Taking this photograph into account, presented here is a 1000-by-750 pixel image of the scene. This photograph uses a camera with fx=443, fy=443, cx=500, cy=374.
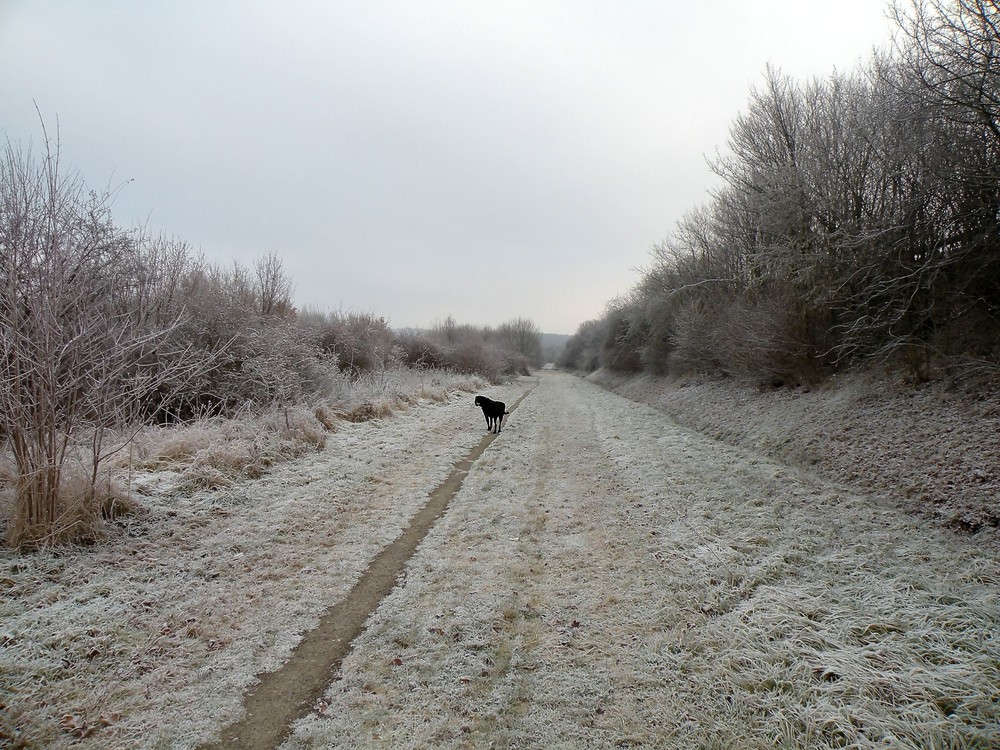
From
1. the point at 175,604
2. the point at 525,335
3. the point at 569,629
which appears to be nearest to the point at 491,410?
the point at 569,629

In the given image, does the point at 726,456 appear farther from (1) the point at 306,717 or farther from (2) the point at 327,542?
(1) the point at 306,717

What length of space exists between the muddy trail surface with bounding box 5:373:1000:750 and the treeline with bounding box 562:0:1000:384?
4.69 metres

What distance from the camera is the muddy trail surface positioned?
102 inches

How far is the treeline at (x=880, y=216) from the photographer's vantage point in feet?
22.4

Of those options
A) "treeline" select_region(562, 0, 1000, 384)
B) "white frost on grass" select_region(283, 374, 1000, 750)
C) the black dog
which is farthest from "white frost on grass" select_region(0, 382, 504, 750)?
"treeline" select_region(562, 0, 1000, 384)

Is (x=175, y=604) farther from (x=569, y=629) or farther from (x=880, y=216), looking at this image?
(x=880, y=216)

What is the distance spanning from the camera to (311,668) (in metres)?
3.15

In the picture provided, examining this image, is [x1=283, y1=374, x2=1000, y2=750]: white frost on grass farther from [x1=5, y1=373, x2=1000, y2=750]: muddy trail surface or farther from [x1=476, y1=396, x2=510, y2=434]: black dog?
[x1=476, y1=396, x2=510, y2=434]: black dog

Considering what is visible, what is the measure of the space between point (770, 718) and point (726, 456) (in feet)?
23.7

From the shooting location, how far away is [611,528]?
19.1ft

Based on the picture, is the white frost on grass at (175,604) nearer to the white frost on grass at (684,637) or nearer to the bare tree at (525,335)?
the white frost on grass at (684,637)

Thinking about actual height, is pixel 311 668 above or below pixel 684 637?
above

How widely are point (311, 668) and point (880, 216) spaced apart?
498 inches

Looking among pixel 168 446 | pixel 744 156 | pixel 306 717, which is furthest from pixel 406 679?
pixel 744 156
